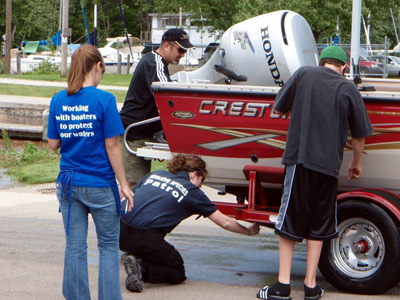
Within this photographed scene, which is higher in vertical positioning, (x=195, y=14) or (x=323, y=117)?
(x=323, y=117)

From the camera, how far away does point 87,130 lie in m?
4.70

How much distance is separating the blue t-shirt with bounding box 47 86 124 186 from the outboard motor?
221cm

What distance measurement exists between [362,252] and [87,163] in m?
2.30

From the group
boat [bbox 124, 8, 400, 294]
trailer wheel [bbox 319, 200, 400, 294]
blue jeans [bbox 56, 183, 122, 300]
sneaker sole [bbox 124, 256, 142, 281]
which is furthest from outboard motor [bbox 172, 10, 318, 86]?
blue jeans [bbox 56, 183, 122, 300]

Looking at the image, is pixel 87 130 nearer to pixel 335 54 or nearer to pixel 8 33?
pixel 335 54

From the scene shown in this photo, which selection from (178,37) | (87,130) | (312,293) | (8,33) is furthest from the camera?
(8,33)

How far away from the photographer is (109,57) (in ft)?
157

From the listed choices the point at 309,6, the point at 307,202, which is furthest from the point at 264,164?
the point at 309,6

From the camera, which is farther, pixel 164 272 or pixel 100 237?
pixel 164 272

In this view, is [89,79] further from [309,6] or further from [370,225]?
[309,6]

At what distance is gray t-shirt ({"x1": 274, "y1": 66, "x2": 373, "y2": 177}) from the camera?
17.6 ft

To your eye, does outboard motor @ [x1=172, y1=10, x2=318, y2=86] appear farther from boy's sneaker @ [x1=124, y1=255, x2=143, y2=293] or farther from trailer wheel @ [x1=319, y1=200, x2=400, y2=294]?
boy's sneaker @ [x1=124, y1=255, x2=143, y2=293]

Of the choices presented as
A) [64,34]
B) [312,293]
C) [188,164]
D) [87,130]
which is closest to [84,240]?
[87,130]

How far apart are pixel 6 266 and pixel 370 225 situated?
2.92 meters
